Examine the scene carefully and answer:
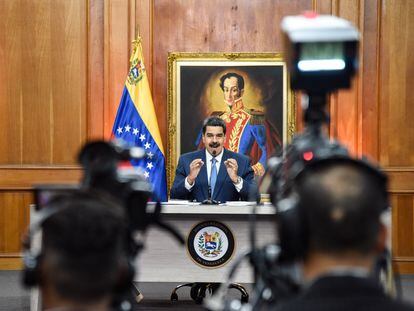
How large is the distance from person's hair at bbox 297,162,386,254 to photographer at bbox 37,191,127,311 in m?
0.39

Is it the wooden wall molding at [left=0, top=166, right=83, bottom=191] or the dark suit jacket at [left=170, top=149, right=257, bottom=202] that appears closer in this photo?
the dark suit jacket at [left=170, top=149, right=257, bottom=202]

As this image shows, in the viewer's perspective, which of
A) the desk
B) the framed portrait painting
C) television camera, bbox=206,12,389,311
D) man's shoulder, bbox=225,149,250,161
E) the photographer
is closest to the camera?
the photographer

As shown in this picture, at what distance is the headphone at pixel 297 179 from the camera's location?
181 centimetres

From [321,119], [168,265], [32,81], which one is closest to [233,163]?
[168,265]

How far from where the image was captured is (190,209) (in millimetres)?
6656

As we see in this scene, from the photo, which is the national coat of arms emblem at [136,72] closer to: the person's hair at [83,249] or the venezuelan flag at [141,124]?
the venezuelan flag at [141,124]

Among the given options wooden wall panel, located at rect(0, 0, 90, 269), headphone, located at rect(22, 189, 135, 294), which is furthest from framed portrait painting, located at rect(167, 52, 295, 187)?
headphone, located at rect(22, 189, 135, 294)

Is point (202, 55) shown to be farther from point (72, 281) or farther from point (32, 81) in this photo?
point (72, 281)

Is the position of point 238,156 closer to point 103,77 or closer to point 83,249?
point 103,77

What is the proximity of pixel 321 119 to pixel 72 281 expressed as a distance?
3.95ft

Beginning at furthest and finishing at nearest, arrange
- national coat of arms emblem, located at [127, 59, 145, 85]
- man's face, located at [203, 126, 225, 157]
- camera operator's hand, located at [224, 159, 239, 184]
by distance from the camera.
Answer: national coat of arms emblem, located at [127, 59, 145, 85]
man's face, located at [203, 126, 225, 157]
camera operator's hand, located at [224, 159, 239, 184]

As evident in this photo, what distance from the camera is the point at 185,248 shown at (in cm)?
675

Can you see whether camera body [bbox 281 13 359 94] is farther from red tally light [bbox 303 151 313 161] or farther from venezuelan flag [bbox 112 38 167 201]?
venezuelan flag [bbox 112 38 167 201]

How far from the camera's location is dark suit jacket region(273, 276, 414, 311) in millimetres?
1573
